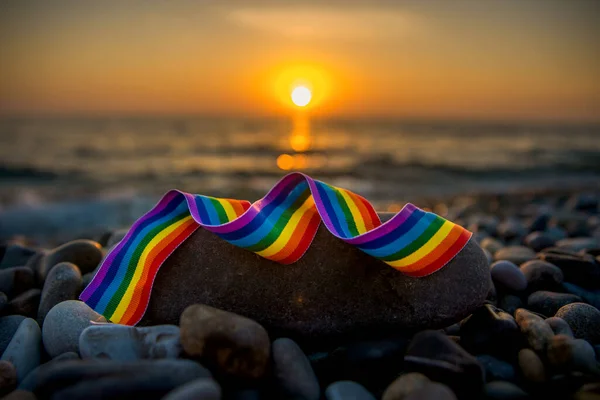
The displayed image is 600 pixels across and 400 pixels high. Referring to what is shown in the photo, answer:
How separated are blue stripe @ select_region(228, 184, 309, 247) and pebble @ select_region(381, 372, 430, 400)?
1037mm

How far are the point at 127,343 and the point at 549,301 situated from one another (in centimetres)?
257

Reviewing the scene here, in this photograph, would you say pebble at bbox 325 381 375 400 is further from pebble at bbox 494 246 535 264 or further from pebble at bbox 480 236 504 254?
pebble at bbox 480 236 504 254

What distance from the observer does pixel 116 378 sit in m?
1.93

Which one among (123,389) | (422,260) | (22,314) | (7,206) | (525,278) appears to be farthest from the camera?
(7,206)

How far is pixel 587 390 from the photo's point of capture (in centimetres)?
204

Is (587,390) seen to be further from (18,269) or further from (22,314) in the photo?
(18,269)

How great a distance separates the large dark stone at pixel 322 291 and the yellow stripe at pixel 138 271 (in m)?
0.12

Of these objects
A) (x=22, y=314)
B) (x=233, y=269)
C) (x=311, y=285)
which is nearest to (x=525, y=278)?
(x=311, y=285)

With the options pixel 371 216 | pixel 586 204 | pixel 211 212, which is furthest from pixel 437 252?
pixel 586 204

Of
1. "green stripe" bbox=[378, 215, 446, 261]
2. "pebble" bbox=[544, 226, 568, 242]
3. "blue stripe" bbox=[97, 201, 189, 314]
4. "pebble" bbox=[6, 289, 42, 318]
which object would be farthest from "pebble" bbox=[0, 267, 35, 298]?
"pebble" bbox=[544, 226, 568, 242]

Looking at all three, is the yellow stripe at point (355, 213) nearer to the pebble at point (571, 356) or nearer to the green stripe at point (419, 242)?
the green stripe at point (419, 242)

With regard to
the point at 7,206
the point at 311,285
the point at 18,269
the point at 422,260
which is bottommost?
the point at 7,206

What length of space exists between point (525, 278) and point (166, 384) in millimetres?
2612

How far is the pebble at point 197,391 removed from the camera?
1839 millimetres
